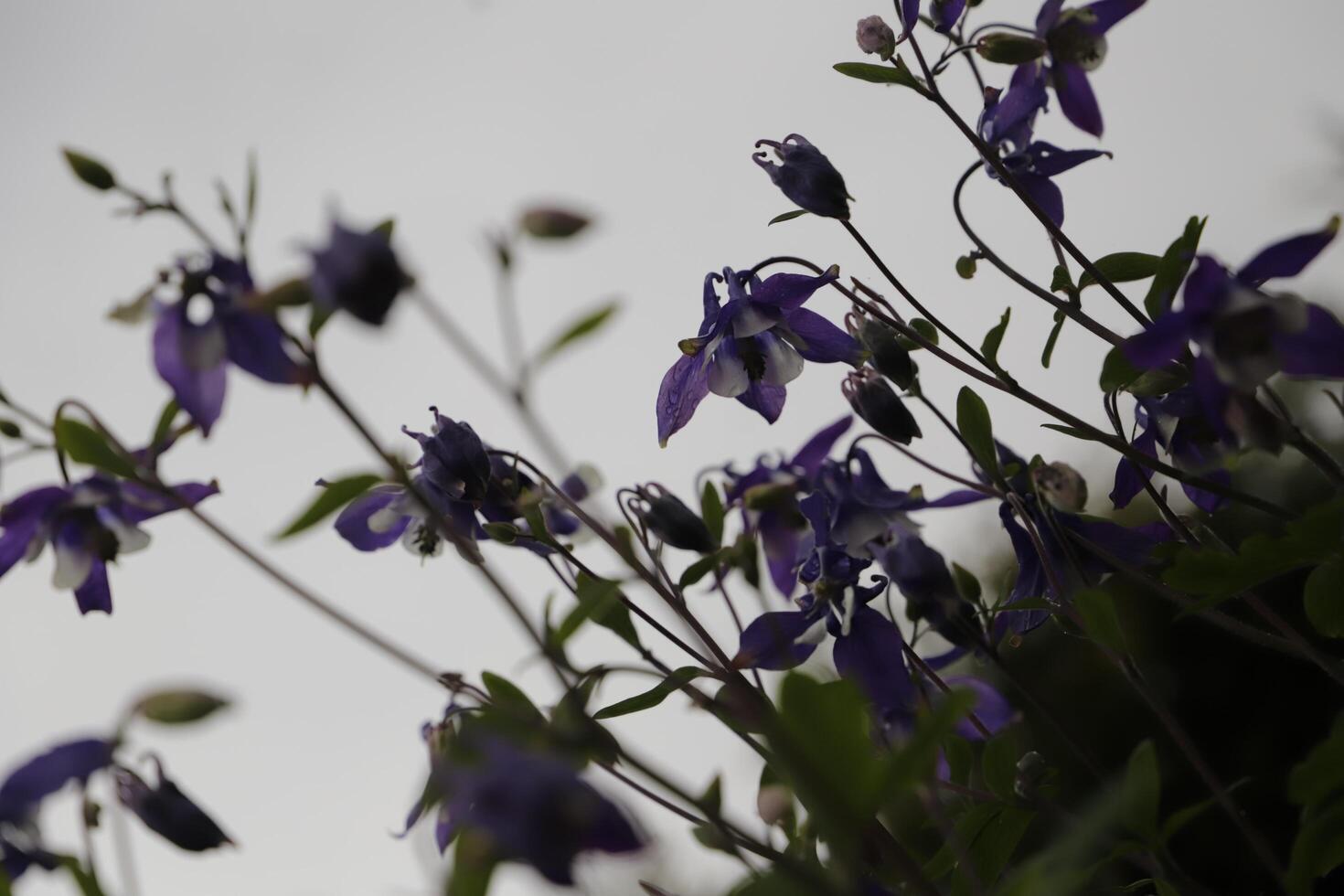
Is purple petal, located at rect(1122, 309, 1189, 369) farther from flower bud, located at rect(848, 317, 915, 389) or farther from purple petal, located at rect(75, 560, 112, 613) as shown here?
purple petal, located at rect(75, 560, 112, 613)

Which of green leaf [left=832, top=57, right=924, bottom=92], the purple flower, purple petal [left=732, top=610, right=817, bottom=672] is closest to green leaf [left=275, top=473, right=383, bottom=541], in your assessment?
the purple flower

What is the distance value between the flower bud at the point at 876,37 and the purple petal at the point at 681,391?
251mm

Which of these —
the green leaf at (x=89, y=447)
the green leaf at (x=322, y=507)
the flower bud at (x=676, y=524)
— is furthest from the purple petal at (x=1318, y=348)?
the green leaf at (x=89, y=447)

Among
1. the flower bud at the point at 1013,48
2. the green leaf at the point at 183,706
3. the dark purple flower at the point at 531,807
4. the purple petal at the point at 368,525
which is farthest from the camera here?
the purple petal at the point at 368,525

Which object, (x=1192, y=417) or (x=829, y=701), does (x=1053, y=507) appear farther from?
(x=829, y=701)

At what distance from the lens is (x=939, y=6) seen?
77cm

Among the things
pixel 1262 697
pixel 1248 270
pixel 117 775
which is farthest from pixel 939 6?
pixel 1262 697

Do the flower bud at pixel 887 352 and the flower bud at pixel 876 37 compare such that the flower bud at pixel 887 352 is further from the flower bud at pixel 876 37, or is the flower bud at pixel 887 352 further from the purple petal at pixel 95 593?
the purple petal at pixel 95 593

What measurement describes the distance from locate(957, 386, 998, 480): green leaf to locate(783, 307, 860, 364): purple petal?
127mm

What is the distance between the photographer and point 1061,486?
61 centimetres

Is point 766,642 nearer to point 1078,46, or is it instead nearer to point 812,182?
point 812,182

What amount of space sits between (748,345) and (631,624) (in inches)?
8.5

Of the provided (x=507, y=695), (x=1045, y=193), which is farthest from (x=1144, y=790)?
(x=1045, y=193)

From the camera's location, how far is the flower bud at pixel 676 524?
0.68m
